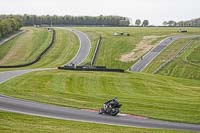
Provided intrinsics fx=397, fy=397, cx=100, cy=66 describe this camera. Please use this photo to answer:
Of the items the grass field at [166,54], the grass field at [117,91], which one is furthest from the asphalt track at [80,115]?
the grass field at [166,54]

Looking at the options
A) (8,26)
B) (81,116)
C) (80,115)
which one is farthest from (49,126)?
(8,26)

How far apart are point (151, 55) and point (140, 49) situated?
8164 mm

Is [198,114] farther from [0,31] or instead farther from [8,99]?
[0,31]

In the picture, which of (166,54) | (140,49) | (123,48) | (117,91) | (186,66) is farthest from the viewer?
(123,48)

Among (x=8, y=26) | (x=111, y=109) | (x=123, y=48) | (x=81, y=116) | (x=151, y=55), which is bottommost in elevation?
(x=81, y=116)

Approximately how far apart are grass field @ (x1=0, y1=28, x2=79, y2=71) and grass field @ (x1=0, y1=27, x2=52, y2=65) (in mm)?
2901

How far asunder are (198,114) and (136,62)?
54042 mm

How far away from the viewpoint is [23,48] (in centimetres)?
11125

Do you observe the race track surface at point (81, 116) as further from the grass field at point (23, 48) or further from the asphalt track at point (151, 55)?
the grass field at point (23, 48)

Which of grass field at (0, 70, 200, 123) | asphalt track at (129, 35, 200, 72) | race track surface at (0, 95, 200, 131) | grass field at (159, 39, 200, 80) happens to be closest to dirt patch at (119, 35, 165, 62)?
asphalt track at (129, 35, 200, 72)

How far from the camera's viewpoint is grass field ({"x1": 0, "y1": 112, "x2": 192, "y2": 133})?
90.8 feet

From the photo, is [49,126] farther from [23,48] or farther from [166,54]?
[23,48]

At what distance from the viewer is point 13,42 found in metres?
121

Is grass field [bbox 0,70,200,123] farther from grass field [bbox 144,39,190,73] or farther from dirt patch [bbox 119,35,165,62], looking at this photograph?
dirt patch [bbox 119,35,165,62]
